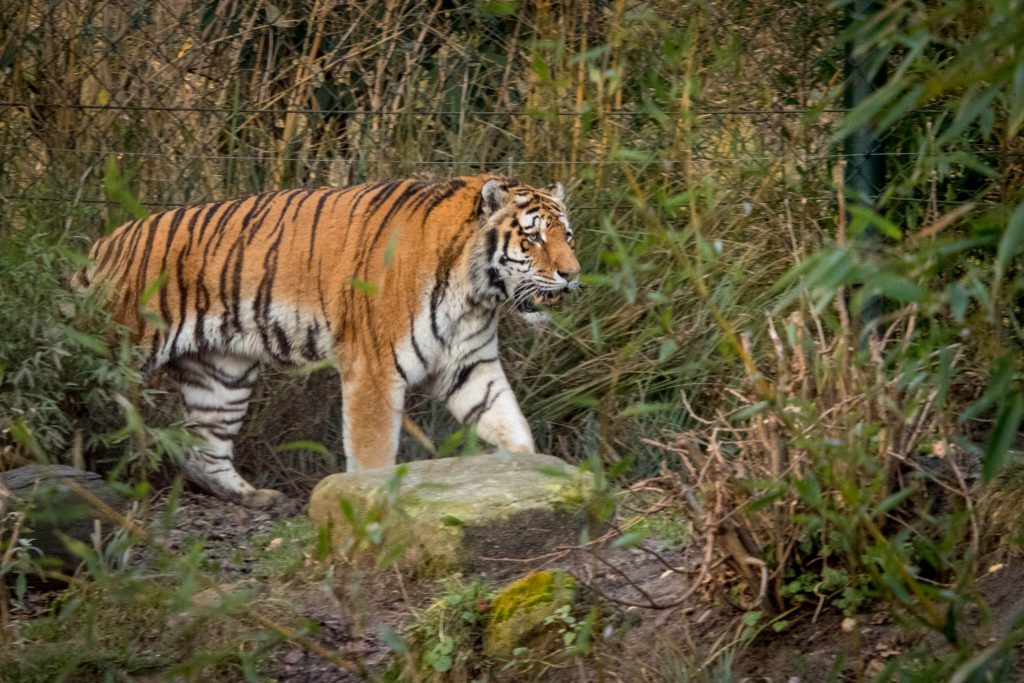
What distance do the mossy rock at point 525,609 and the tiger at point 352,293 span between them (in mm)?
1804

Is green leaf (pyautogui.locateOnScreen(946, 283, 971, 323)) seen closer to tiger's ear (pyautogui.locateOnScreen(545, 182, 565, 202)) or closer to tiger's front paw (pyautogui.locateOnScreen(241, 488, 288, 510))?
tiger's ear (pyautogui.locateOnScreen(545, 182, 565, 202))

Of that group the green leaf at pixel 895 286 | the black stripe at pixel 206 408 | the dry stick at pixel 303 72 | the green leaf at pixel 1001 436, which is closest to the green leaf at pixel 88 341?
the green leaf at pixel 895 286

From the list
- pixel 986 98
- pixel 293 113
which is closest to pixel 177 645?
pixel 986 98

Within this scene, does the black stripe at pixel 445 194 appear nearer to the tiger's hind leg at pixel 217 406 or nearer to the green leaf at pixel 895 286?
the tiger's hind leg at pixel 217 406

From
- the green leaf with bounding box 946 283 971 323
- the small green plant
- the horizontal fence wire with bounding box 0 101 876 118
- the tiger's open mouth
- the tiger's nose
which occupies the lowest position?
the small green plant

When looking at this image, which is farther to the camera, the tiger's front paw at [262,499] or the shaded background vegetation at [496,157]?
the tiger's front paw at [262,499]

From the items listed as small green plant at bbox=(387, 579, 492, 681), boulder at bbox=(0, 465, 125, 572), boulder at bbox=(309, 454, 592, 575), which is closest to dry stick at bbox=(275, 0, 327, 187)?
boulder at bbox=(309, 454, 592, 575)

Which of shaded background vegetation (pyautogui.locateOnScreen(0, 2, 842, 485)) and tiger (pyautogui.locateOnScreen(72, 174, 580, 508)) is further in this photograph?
shaded background vegetation (pyautogui.locateOnScreen(0, 2, 842, 485))

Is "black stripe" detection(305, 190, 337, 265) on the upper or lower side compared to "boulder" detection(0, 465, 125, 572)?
upper

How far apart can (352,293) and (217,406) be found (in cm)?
93

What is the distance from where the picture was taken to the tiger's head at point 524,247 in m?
5.50

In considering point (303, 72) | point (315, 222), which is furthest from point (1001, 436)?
point (303, 72)

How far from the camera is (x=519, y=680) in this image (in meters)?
3.54

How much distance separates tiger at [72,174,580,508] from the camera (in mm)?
5449
